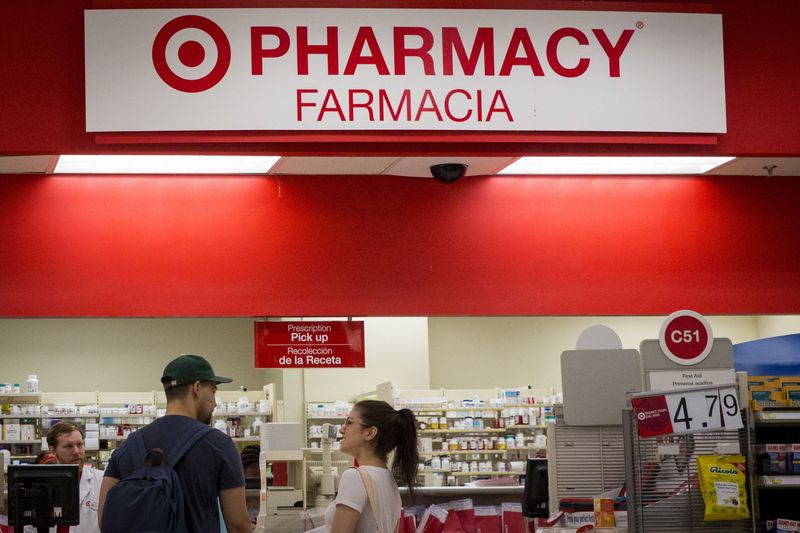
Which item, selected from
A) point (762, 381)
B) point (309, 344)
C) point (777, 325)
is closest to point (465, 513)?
point (309, 344)

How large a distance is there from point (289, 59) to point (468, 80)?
1.02 metres

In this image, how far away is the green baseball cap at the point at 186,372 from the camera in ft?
12.8

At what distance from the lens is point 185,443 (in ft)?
12.3

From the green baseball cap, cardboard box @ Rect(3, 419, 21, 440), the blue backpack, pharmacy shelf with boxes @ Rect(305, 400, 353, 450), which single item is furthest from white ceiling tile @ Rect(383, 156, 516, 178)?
cardboard box @ Rect(3, 419, 21, 440)

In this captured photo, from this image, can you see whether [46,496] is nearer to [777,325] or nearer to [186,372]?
[186,372]

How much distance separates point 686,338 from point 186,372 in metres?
2.69

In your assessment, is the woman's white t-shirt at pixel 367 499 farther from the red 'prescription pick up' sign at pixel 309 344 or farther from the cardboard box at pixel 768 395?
the red 'prescription pick up' sign at pixel 309 344

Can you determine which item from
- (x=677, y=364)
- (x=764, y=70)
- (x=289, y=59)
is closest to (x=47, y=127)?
(x=289, y=59)

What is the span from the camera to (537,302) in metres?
7.51

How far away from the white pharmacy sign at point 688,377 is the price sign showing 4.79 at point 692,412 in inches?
25.8

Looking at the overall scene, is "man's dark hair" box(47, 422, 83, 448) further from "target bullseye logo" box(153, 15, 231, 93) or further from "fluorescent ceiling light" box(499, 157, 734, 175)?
"fluorescent ceiling light" box(499, 157, 734, 175)

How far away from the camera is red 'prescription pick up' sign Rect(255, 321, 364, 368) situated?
8117mm

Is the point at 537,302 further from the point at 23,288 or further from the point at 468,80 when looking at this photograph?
the point at 23,288

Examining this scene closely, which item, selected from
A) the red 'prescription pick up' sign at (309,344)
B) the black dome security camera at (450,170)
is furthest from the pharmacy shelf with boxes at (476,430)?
the black dome security camera at (450,170)
